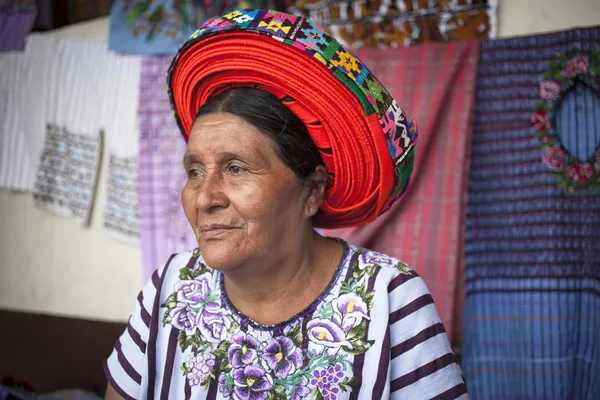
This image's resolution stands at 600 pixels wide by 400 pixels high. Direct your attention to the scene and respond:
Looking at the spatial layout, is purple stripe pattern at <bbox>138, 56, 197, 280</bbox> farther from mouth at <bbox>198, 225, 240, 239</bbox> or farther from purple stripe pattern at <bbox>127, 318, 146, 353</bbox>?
mouth at <bbox>198, 225, 240, 239</bbox>

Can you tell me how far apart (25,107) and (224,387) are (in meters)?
3.22

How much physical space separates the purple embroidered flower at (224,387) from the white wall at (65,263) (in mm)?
2551

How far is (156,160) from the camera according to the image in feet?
11.8

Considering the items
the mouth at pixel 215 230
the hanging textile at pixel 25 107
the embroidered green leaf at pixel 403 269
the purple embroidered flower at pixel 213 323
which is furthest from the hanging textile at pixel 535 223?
the hanging textile at pixel 25 107

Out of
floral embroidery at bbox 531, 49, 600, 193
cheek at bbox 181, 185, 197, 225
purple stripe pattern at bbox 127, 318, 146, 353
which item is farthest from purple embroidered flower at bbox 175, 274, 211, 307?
floral embroidery at bbox 531, 49, 600, 193

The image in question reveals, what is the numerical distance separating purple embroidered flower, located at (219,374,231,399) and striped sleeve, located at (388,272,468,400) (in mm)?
443

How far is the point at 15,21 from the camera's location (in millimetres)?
4078

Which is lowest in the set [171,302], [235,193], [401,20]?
[171,302]

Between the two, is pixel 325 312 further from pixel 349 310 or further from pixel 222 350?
pixel 222 350

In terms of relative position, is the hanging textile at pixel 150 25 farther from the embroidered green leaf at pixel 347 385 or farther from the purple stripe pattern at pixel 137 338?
the embroidered green leaf at pixel 347 385

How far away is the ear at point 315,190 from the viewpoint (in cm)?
178

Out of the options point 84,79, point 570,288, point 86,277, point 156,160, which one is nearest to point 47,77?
point 84,79

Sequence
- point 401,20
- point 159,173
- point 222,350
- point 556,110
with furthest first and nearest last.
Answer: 1. point 159,173
2. point 401,20
3. point 556,110
4. point 222,350

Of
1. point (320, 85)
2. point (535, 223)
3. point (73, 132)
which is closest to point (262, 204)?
point (320, 85)
